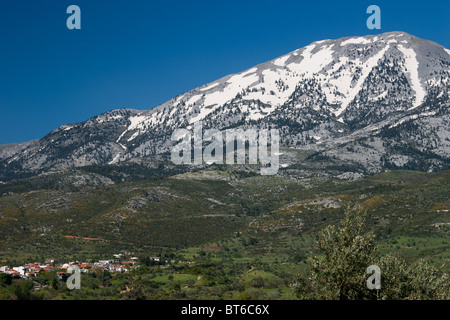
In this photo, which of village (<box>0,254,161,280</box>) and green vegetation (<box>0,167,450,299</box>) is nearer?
green vegetation (<box>0,167,450,299</box>)

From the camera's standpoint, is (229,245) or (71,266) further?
(229,245)

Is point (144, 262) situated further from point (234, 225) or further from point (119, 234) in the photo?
point (234, 225)

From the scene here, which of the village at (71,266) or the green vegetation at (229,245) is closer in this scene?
the green vegetation at (229,245)

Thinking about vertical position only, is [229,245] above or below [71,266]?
above
